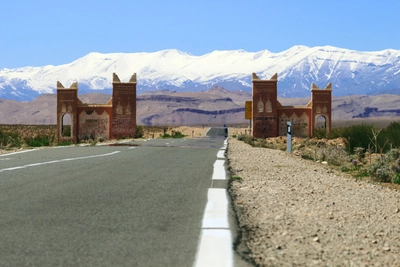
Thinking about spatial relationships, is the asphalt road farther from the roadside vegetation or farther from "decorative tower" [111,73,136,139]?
"decorative tower" [111,73,136,139]

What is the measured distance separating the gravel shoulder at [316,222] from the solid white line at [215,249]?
142 mm

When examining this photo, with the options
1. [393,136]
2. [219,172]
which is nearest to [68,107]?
[393,136]

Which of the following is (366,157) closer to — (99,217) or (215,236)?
(99,217)

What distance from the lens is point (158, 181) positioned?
1109cm

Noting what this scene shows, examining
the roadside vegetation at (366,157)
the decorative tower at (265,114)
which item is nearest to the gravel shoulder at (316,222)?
the roadside vegetation at (366,157)

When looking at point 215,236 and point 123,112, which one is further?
point 123,112

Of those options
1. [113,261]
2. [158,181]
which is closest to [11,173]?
[158,181]

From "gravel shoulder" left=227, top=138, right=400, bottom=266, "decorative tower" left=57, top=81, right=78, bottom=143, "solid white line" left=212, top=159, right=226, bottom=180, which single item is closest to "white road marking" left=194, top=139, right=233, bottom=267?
"gravel shoulder" left=227, top=138, right=400, bottom=266

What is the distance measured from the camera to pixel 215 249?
225 inches

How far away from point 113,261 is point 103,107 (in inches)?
2098

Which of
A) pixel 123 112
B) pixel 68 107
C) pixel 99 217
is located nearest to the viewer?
pixel 99 217

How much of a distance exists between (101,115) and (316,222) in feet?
168

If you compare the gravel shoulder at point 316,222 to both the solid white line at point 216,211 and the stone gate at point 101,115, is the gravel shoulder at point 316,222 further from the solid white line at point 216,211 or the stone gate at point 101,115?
the stone gate at point 101,115

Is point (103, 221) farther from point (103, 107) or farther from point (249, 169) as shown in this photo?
point (103, 107)
